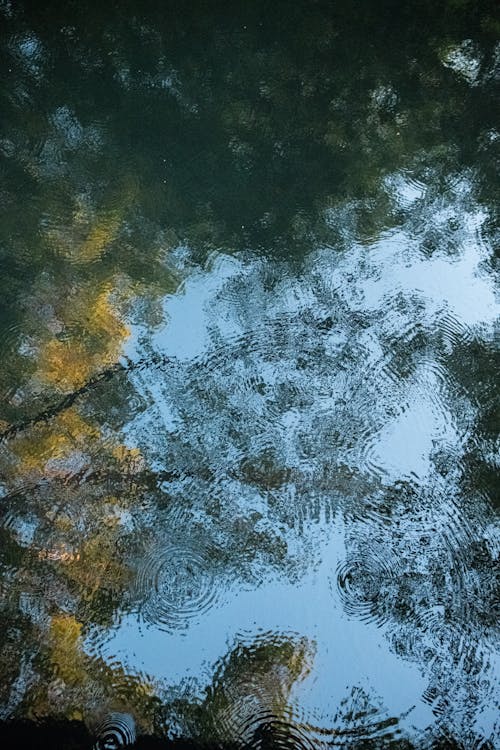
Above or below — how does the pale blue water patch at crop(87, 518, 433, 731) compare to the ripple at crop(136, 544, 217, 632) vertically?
below

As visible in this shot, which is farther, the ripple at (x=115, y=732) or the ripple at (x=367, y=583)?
the ripple at (x=367, y=583)

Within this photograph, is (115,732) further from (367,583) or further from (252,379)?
(252,379)

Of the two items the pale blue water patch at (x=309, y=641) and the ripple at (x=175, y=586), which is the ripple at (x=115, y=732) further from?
the ripple at (x=175, y=586)

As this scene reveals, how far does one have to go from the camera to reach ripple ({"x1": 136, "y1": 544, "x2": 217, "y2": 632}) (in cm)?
218

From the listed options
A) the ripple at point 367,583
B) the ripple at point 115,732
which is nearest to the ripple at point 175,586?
the ripple at point 115,732

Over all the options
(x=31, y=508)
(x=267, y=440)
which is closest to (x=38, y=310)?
(x=31, y=508)

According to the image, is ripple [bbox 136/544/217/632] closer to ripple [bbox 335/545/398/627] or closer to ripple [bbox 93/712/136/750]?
ripple [bbox 93/712/136/750]

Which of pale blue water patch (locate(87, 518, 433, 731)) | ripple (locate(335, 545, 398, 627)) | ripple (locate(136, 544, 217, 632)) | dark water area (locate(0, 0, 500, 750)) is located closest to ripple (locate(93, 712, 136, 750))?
dark water area (locate(0, 0, 500, 750))

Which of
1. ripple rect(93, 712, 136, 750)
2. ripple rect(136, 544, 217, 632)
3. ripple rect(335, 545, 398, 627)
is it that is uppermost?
Result: ripple rect(136, 544, 217, 632)

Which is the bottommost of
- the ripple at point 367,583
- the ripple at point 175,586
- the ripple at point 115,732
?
the ripple at point 367,583

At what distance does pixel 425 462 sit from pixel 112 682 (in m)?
1.30

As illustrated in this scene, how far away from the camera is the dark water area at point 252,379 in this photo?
2.11 m

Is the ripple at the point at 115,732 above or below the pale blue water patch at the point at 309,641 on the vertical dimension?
above

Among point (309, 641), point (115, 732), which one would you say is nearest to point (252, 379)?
point (309, 641)
